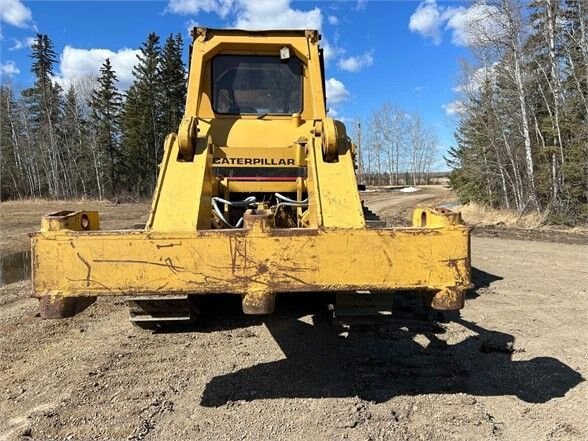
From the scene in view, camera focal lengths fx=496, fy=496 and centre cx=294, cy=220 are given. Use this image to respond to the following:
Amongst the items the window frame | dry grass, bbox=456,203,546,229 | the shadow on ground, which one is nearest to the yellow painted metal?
the shadow on ground

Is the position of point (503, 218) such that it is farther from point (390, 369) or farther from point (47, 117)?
point (47, 117)

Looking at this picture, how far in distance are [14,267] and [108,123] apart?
3244 cm

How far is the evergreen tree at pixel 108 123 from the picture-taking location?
39.6m

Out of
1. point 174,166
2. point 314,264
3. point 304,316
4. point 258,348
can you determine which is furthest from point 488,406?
point 174,166

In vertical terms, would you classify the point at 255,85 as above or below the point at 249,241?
above

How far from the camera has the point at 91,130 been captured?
41.6 metres

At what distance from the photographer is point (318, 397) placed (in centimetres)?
358

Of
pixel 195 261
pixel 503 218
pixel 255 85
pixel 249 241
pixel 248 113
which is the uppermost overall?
pixel 255 85

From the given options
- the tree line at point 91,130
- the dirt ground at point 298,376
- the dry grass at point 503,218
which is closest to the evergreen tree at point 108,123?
the tree line at point 91,130

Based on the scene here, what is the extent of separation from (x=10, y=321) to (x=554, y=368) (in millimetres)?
5726

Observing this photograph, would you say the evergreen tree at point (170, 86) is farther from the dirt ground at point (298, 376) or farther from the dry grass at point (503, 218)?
the dirt ground at point (298, 376)

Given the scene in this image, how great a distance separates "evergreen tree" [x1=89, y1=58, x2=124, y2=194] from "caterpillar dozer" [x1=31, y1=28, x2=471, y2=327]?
3772 cm

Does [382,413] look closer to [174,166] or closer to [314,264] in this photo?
[314,264]

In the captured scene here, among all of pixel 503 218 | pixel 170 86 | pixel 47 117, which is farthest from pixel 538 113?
pixel 47 117
